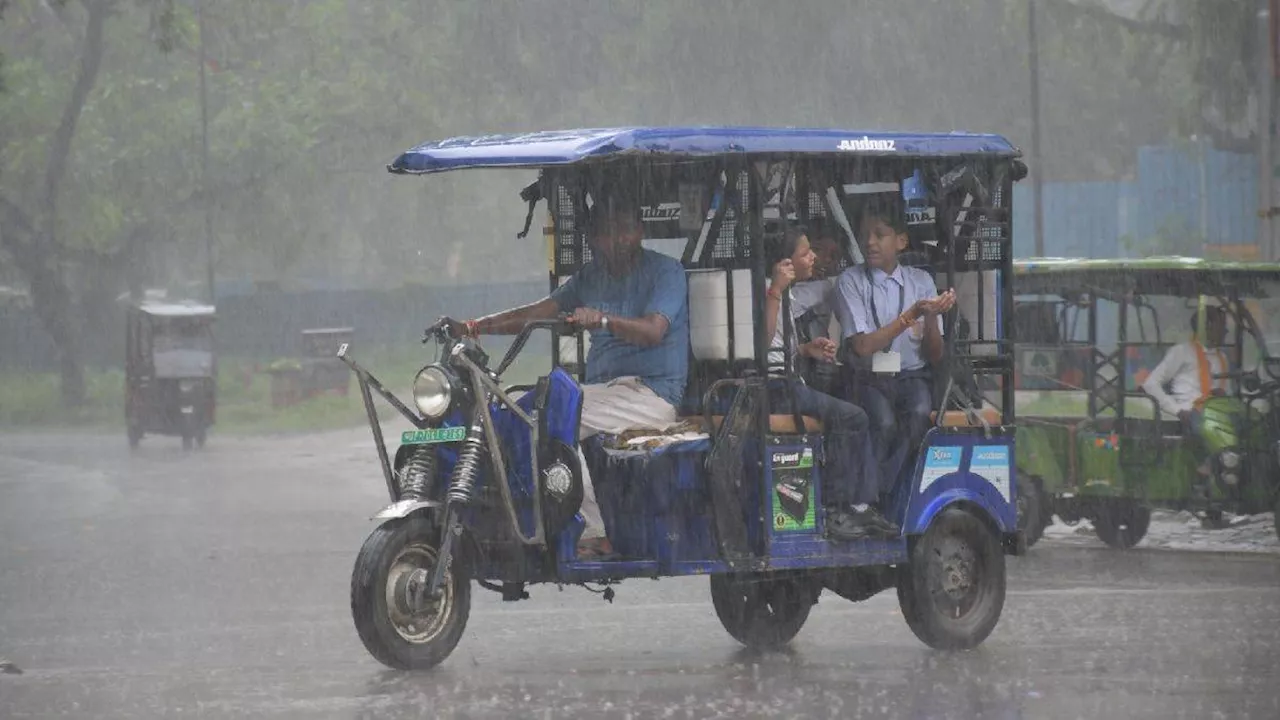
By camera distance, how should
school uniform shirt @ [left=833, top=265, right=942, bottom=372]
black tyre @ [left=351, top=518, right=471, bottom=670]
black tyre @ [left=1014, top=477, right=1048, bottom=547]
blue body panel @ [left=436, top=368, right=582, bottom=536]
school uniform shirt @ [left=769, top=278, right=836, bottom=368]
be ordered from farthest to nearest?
black tyre @ [left=1014, top=477, right=1048, bottom=547] → school uniform shirt @ [left=769, top=278, right=836, bottom=368] → school uniform shirt @ [left=833, top=265, right=942, bottom=372] → blue body panel @ [left=436, top=368, right=582, bottom=536] → black tyre @ [left=351, top=518, right=471, bottom=670]

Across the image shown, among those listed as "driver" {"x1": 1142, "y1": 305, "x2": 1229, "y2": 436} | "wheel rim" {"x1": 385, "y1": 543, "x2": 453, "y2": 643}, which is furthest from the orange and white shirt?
"wheel rim" {"x1": 385, "y1": 543, "x2": 453, "y2": 643}

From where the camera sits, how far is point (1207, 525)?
15477 mm

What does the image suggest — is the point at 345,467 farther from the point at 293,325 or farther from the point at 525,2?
the point at 525,2

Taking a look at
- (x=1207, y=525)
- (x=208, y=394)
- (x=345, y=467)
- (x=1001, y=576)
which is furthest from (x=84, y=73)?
(x=1001, y=576)

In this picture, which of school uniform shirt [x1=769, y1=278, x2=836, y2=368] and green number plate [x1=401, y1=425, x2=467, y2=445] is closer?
green number plate [x1=401, y1=425, x2=467, y2=445]

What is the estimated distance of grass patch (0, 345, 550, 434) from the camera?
35.9 metres

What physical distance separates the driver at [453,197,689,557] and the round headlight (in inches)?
18.8

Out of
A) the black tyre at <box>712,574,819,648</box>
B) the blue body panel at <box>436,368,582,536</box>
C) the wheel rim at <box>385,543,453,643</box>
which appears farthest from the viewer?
the black tyre at <box>712,574,819,648</box>

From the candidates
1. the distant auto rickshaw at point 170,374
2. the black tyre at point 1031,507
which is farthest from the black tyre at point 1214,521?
the distant auto rickshaw at point 170,374

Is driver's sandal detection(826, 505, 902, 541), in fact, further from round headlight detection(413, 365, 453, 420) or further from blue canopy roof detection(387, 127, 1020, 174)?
round headlight detection(413, 365, 453, 420)

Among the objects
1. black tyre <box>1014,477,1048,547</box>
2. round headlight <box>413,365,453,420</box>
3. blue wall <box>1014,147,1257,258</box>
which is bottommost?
black tyre <box>1014,477,1048,547</box>

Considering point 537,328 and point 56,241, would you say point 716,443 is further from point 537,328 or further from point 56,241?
point 56,241

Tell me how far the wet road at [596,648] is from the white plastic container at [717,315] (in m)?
1.37

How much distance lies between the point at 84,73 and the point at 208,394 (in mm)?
14632
